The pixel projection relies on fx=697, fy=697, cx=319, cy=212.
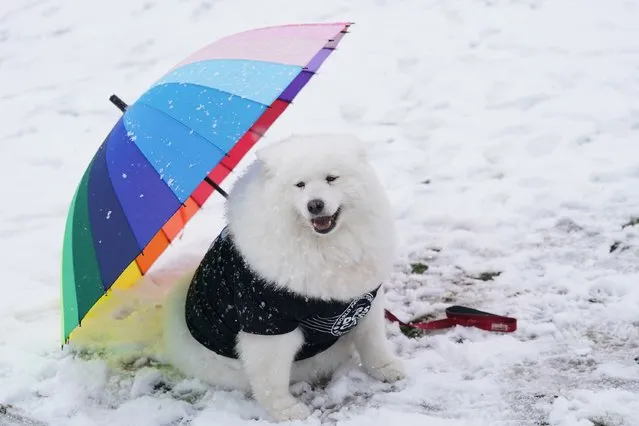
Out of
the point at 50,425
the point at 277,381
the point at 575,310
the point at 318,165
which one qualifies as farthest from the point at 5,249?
the point at 575,310

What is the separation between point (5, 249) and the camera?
4.38 meters

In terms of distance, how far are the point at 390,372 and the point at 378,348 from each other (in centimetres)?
11

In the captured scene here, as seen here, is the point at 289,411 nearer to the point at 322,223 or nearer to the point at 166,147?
the point at 322,223

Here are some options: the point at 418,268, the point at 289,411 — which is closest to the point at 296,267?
the point at 289,411

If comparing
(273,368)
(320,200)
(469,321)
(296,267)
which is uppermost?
(320,200)

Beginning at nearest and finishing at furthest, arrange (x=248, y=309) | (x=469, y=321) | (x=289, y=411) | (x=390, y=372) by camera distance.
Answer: (x=248, y=309) → (x=289, y=411) → (x=390, y=372) → (x=469, y=321)

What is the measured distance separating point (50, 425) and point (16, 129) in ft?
12.7

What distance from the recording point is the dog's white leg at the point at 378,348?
2.96m

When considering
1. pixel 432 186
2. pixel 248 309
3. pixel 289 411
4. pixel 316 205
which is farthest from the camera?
pixel 432 186

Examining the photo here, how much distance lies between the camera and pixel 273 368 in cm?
277

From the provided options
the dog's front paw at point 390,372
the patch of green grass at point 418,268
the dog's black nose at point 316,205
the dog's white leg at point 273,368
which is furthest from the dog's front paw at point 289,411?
the patch of green grass at point 418,268

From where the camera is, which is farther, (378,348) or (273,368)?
Result: (378,348)

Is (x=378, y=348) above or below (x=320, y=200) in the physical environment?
below

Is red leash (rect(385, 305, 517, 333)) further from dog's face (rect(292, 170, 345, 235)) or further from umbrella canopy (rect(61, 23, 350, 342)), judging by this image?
umbrella canopy (rect(61, 23, 350, 342))
